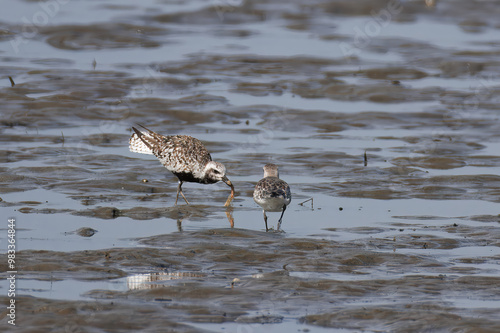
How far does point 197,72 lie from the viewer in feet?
83.8

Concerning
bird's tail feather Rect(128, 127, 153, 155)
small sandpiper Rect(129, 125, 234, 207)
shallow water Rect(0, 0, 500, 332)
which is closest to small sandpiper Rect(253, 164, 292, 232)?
shallow water Rect(0, 0, 500, 332)

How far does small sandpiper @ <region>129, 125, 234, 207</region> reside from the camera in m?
14.4

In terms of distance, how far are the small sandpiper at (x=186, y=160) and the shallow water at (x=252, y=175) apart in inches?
14.8

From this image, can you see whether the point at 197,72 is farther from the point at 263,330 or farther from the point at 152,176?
the point at 263,330

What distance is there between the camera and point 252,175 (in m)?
16.1

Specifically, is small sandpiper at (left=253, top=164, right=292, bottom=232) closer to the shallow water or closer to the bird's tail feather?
the shallow water

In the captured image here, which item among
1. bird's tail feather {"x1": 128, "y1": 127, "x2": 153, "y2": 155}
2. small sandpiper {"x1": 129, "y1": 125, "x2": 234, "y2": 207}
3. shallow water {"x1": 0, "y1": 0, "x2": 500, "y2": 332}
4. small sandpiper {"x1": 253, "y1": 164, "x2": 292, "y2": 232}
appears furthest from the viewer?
bird's tail feather {"x1": 128, "y1": 127, "x2": 153, "y2": 155}

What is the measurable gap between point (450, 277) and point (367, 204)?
416cm

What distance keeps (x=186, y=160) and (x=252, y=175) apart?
188cm

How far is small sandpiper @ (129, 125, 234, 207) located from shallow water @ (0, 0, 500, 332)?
0.38m

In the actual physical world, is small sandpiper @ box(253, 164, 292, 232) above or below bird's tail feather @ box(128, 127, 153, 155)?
below

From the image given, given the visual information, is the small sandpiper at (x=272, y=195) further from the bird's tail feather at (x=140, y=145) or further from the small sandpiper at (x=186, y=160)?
the bird's tail feather at (x=140, y=145)

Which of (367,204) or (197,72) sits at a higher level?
(197,72)

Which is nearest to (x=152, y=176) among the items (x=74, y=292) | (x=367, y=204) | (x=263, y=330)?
(x=367, y=204)
